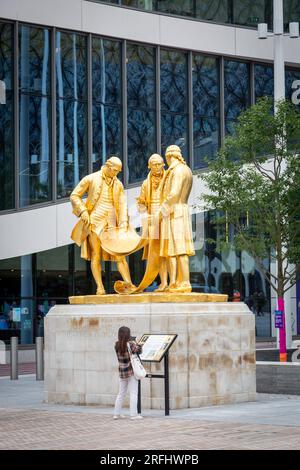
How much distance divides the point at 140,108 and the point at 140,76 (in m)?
1.24

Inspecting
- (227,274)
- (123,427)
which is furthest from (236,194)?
(227,274)

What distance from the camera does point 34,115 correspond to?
123ft

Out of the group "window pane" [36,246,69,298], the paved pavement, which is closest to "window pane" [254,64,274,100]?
"window pane" [36,246,69,298]

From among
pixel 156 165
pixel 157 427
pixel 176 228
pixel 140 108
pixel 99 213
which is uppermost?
pixel 140 108

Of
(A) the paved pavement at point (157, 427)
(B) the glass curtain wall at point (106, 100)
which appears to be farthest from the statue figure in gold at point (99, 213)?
(B) the glass curtain wall at point (106, 100)

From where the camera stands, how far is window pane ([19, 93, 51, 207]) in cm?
3734

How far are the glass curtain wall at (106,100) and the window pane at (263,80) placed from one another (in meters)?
7.23

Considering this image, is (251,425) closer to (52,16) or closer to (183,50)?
(52,16)

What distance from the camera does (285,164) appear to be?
30.2m

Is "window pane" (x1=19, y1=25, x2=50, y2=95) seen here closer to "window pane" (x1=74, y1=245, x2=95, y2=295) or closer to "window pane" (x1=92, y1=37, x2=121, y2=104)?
Result: "window pane" (x1=92, y1=37, x2=121, y2=104)

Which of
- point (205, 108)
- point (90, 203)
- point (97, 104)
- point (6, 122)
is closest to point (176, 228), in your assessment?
point (90, 203)

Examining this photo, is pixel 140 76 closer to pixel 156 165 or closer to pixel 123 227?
pixel 123 227

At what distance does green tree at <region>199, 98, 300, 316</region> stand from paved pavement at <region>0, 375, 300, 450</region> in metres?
8.36

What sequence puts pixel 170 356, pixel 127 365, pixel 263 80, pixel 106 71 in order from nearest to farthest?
pixel 127 365 → pixel 170 356 → pixel 106 71 → pixel 263 80
